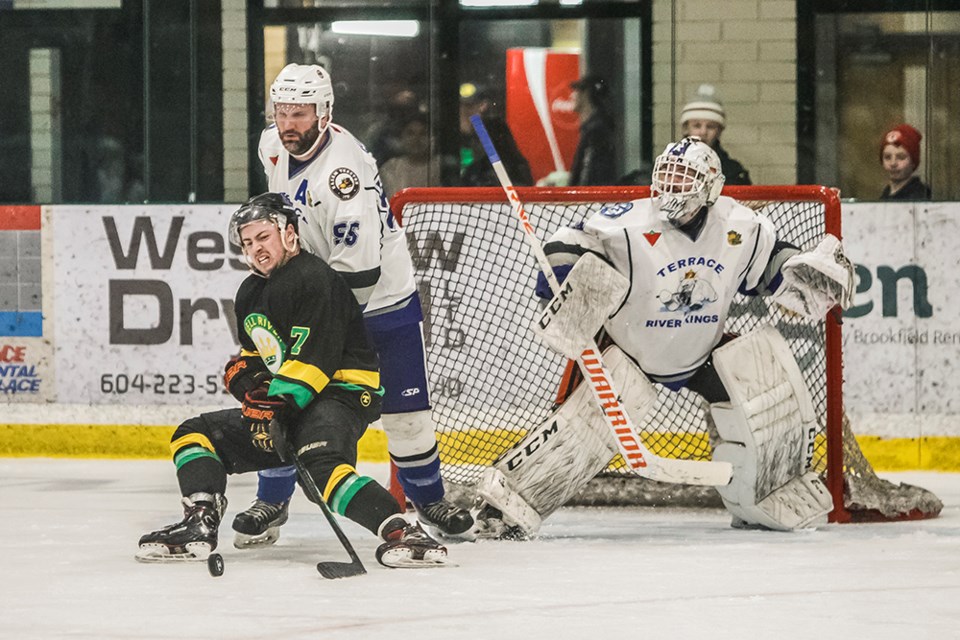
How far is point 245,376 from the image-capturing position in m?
3.99

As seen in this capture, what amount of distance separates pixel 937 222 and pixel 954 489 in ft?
3.10

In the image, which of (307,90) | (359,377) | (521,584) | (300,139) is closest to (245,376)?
(359,377)

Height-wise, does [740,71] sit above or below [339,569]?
above

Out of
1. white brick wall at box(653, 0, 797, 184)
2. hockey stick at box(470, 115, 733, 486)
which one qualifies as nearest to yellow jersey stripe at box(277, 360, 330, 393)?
hockey stick at box(470, 115, 733, 486)

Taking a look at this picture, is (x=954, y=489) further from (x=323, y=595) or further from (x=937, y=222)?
(x=323, y=595)

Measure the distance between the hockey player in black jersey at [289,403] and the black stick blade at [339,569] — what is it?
0.23 feet

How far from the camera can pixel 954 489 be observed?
5285 millimetres

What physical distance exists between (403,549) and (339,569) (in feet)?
0.49

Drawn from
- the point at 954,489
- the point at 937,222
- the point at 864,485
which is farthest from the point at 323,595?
the point at 937,222

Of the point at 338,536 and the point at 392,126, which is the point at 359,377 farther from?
the point at 392,126

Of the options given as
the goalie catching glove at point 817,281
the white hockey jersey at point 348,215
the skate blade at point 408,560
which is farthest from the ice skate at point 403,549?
the goalie catching glove at point 817,281

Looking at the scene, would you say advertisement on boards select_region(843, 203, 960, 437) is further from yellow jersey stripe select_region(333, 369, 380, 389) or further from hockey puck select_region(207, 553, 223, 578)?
hockey puck select_region(207, 553, 223, 578)

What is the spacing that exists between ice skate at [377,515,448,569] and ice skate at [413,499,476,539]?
1.50 ft

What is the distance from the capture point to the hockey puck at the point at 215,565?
3.76 m
